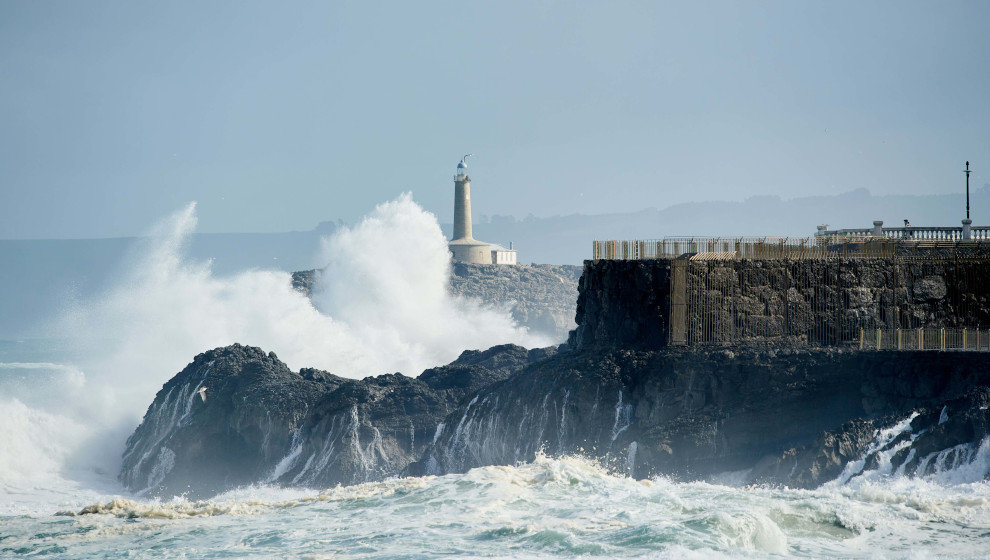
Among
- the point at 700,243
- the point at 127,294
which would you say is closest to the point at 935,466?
the point at 700,243

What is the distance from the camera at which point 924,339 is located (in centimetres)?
2542

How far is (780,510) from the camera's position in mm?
16703

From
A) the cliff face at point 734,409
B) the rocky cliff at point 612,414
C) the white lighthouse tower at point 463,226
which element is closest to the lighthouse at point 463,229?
the white lighthouse tower at point 463,226

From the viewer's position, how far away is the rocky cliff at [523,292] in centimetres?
8925

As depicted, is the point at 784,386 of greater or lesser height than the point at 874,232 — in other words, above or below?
below

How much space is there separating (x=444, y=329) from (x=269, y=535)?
Result: 52037 millimetres

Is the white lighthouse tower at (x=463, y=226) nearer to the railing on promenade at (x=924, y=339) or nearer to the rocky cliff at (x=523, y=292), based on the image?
the rocky cliff at (x=523, y=292)

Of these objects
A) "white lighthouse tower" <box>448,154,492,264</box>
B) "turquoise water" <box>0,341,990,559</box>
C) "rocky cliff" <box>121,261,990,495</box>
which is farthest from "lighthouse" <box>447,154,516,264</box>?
"turquoise water" <box>0,341,990,559</box>

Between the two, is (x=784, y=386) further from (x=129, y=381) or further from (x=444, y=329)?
(x=444, y=329)

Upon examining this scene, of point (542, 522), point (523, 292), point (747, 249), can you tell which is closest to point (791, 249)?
point (747, 249)

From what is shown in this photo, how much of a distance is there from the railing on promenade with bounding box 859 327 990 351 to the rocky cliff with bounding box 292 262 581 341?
59.0 metres

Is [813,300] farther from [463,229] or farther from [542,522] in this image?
[463,229]

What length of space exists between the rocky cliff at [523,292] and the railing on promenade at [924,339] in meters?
59.0

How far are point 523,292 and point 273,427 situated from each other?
63.1 metres
